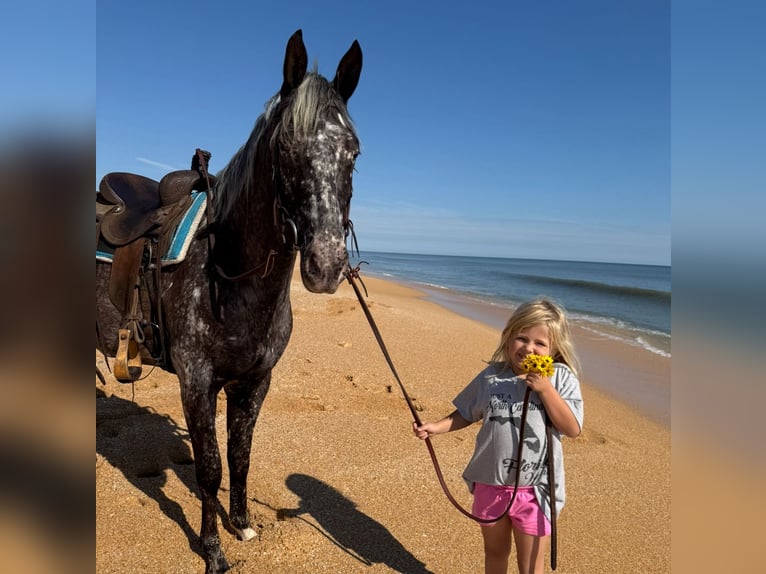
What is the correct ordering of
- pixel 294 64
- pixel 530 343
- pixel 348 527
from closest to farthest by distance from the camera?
pixel 294 64, pixel 530 343, pixel 348 527

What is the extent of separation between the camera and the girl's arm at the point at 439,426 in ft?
7.37

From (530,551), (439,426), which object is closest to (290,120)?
(439,426)

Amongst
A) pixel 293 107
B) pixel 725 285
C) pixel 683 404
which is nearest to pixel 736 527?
pixel 683 404

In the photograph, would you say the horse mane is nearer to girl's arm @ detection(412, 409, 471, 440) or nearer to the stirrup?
the stirrup

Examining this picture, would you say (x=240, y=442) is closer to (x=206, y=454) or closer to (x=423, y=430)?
(x=206, y=454)

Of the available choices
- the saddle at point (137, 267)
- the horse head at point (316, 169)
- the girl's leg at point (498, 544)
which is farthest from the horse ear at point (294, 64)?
the girl's leg at point (498, 544)

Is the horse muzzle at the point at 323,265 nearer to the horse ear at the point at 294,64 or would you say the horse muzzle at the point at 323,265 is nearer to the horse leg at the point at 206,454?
the horse ear at the point at 294,64

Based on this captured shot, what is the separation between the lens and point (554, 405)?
1981 millimetres

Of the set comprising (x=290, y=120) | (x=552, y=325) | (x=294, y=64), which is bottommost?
(x=552, y=325)

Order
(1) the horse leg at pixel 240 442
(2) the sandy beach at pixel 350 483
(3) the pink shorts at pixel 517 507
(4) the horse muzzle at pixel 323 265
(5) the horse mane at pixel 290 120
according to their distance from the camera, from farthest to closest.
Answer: (1) the horse leg at pixel 240 442 → (2) the sandy beach at pixel 350 483 → (3) the pink shorts at pixel 517 507 → (5) the horse mane at pixel 290 120 → (4) the horse muzzle at pixel 323 265

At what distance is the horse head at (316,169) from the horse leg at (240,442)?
1.28m

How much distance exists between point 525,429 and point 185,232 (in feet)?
6.46

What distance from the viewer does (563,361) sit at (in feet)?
7.45

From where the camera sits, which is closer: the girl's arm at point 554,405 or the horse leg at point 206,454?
the girl's arm at point 554,405
